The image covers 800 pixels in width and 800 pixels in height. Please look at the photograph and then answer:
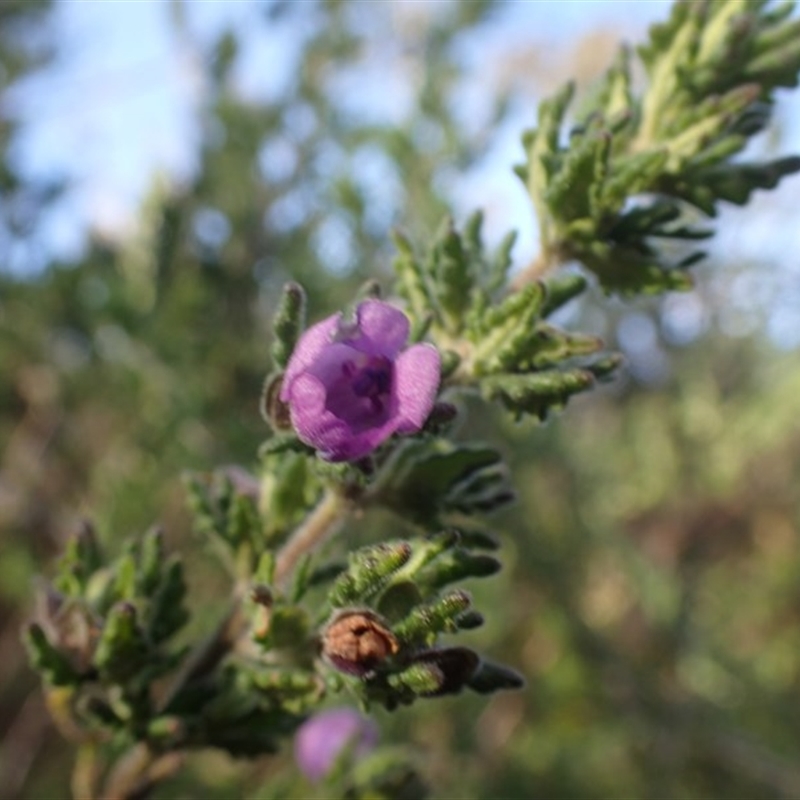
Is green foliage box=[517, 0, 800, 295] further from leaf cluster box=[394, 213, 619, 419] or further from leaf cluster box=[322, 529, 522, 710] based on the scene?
leaf cluster box=[322, 529, 522, 710]

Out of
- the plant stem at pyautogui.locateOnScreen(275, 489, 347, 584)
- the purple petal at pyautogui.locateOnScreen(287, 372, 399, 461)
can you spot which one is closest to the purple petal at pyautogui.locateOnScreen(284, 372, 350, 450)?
the purple petal at pyautogui.locateOnScreen(287, 372, 399, 461)

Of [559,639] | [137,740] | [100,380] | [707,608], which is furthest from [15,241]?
[707,608]

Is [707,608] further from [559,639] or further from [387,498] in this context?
[387,498]

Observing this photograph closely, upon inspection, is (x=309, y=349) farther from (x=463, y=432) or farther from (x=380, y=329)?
(x=463, y=432)

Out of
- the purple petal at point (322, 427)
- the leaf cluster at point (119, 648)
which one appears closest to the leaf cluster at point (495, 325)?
the purple petal at point (322, 427)

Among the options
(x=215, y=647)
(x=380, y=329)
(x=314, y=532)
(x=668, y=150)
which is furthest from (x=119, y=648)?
(x=668, y=150)

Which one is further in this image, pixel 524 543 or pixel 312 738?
pixel 524 543
